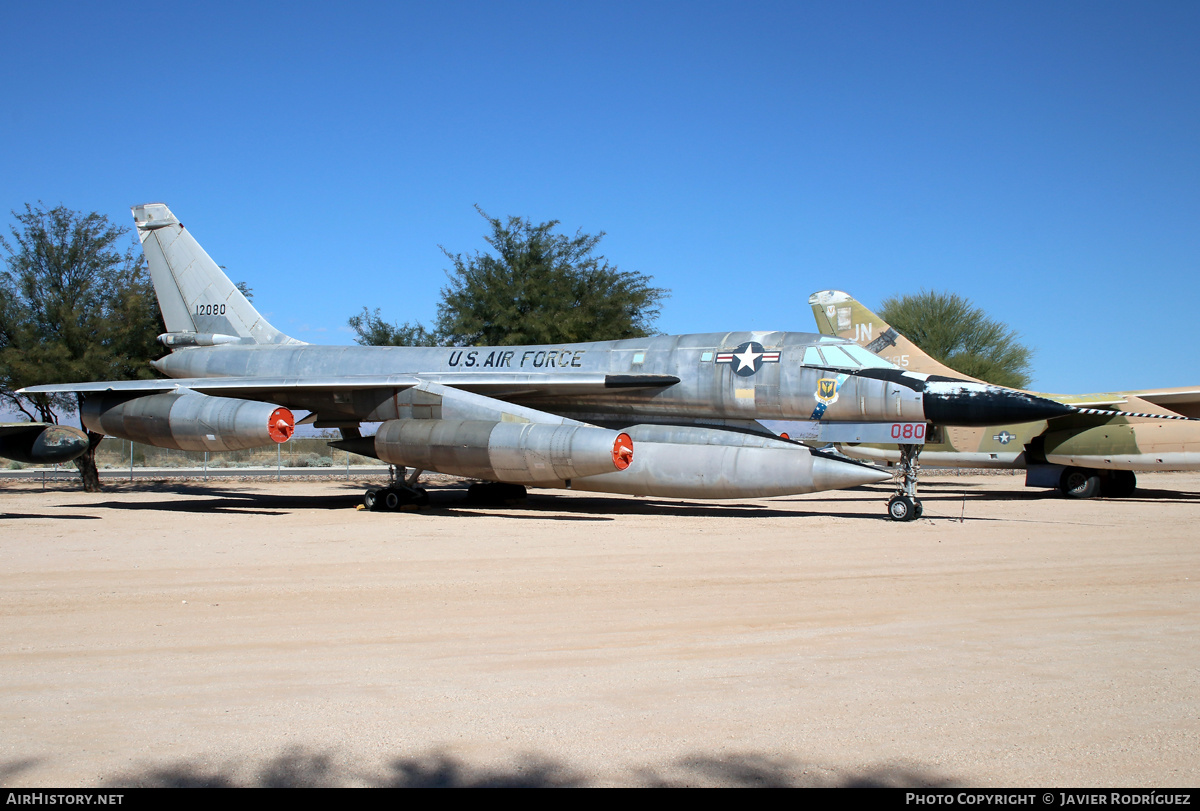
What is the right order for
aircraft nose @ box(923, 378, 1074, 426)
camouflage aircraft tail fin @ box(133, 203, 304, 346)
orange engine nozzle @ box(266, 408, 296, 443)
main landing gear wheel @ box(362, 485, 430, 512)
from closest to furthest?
aircraft nose @ box(923, 378, 1074, 426)
orange engine nozzle @ box(266, 408, 296, 443)
main landing gear wheel @ box(362, 485, 430, 512)
camouflage aircraft tail fin @ box(133, 203, 304, 346)

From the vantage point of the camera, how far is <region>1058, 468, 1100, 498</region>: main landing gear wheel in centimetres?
2016

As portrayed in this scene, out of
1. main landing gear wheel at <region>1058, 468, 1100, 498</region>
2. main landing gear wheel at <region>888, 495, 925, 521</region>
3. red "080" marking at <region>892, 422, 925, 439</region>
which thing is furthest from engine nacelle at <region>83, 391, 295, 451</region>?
main landing gear wheel at <region>1058, 468, 1100, 498</region>

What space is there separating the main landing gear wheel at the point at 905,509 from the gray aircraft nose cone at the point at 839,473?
2.81 feet

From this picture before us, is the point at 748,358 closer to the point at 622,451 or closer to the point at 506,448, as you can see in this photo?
the point at 622,451

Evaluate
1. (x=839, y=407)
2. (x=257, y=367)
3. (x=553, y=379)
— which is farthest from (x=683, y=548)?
(x=257, y=367)

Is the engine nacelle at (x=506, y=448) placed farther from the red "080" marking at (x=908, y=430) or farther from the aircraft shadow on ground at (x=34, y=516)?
the aircraft shadow on ground at (x=34, y=516)

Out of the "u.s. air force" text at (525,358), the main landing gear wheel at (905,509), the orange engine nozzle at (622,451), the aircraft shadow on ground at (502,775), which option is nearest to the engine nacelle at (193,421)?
the "u.s. air force" text at (525,358)

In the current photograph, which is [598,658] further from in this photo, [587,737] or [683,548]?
[683,548]

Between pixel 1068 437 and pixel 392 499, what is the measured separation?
14.2 m

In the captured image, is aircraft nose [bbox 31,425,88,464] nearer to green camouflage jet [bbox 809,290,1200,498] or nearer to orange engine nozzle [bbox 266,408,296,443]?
orange engine nozzle [bbox 266,408,296,443]

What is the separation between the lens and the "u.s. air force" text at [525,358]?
16.7m

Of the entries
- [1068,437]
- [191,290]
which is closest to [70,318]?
[191,290]

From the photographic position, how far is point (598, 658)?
554cm

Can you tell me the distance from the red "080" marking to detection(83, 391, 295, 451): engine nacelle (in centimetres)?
974
